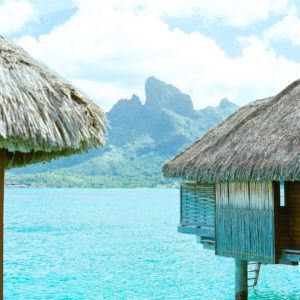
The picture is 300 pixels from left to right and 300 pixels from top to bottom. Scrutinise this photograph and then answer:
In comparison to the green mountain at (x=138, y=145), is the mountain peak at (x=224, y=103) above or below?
above

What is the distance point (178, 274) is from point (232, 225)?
11.4m

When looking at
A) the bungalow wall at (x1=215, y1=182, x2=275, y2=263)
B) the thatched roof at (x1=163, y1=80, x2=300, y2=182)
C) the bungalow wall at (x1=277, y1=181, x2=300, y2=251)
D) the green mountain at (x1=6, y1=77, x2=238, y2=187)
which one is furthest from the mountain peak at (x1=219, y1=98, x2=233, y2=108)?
the bungalow wall at (x1=277, y1=181, x2=300, y2=251)

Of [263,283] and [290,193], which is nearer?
[290,193]

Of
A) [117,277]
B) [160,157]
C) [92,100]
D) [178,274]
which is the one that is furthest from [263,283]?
[160,157]

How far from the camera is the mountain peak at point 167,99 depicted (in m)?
156

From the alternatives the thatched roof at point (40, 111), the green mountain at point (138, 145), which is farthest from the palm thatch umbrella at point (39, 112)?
the green mountain at point (138, 145)

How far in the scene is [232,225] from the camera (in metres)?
9.57

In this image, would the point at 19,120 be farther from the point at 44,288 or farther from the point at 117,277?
the point at 117,277

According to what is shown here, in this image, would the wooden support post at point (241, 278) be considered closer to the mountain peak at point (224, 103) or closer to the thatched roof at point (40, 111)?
the thatched roof at point (40, 111)

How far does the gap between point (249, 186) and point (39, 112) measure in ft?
20.8

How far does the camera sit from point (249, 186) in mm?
9281

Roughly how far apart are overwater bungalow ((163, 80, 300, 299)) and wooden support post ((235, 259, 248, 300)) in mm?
24

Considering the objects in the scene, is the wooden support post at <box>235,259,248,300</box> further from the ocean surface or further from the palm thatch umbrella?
the palm thatch umbrella

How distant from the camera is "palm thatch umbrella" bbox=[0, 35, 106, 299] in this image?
11.7 ft
